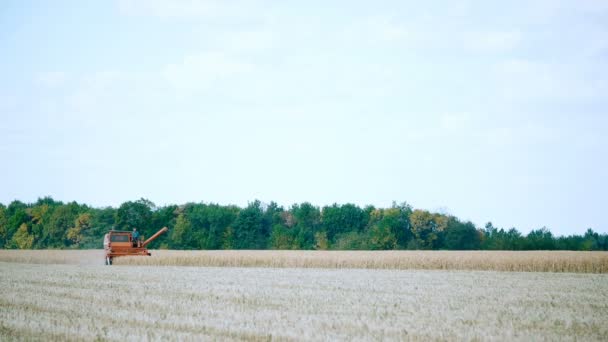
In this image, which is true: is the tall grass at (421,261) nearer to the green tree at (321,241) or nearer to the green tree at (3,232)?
the green tree at (321,241)

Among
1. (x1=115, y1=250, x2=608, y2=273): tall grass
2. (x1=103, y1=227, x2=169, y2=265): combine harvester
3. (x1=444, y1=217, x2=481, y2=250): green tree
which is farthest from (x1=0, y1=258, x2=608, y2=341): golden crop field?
(x1=444, y1=217, x2=481, y2=250): green tree

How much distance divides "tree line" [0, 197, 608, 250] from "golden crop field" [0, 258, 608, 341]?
50869mm

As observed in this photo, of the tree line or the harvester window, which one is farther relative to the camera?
the tree line

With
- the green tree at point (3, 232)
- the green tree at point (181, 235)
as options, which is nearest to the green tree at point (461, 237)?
the green tree at point (181, 235)

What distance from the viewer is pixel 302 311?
44.4ft

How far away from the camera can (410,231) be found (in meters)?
79.1

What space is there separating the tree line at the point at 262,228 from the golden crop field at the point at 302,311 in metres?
50.9

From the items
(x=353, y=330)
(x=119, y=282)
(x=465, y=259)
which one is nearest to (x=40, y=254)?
(x=119, y=282)

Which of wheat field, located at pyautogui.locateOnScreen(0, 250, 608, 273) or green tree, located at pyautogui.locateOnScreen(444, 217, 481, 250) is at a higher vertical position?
green tree, located at pyautogui.locateOnScreen(444, 217, 481, 250)

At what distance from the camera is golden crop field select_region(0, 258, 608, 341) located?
1071cm

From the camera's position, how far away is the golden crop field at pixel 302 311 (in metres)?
10.7

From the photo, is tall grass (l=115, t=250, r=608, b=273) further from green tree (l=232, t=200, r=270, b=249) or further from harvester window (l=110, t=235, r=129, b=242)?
green tree (l=232, t=200, r=270, b=249)

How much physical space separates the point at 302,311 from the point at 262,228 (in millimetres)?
78693

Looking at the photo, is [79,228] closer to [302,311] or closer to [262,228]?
[262,228]
